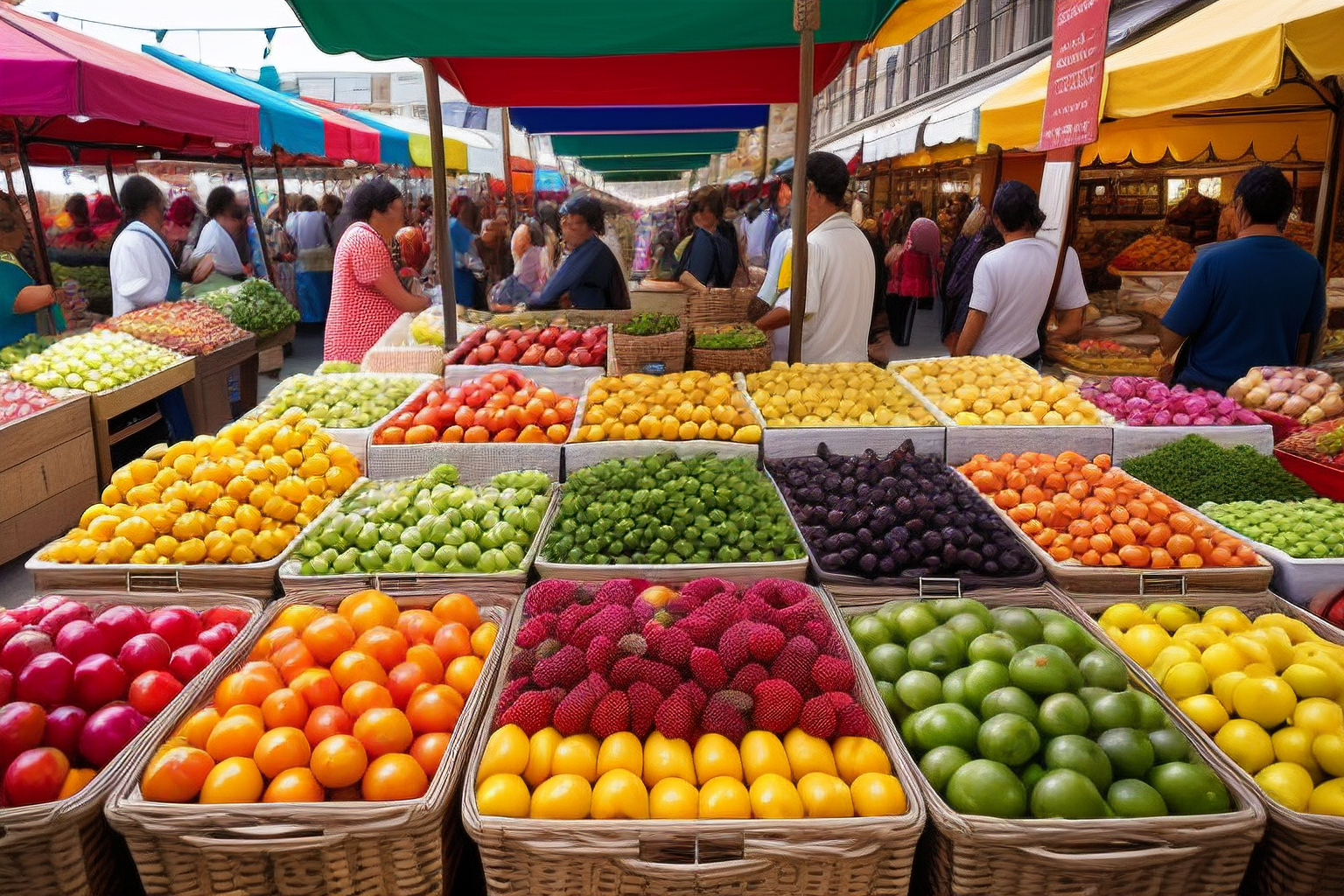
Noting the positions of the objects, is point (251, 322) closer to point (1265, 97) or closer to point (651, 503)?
point (651, 503)

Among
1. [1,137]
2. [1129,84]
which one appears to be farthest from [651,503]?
[1,137]

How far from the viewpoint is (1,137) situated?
765 cm

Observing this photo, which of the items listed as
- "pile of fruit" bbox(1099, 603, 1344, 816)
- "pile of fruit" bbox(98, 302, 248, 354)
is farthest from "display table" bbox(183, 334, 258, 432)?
"pile of fruit" bbox(1099, 603, 1344, 816)

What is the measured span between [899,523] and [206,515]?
243cm

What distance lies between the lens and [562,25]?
4.54m

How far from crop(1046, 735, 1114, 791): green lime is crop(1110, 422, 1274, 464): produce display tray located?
252 centimetres

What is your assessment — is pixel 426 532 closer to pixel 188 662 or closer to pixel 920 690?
pixel 188 662

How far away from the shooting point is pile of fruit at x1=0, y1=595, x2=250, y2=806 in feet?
6.45

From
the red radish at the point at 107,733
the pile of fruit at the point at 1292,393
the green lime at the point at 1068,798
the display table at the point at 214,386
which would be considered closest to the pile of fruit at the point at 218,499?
the red radish at the point at 107,733

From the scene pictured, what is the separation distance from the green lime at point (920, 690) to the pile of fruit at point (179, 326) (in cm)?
617

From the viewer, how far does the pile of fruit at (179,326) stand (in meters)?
6.46

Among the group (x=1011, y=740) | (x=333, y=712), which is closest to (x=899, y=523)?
(x=1011, y=740)

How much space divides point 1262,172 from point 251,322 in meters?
7.46

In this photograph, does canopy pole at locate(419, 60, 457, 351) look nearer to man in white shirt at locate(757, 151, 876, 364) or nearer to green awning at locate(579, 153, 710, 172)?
man in white shirt at locate(757, 151, 876, 364)
